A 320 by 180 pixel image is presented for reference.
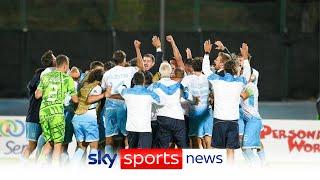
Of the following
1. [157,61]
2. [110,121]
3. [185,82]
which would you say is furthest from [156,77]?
[110,121]

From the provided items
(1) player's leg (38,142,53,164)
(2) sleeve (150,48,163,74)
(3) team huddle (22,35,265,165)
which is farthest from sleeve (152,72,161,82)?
(1) player's leg (38,142,53,164)

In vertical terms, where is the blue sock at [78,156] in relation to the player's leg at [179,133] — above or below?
below

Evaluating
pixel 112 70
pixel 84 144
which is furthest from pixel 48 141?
pixel 112 70

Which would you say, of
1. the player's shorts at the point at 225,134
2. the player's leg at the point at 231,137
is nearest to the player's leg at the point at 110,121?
the player's shorts at the point at 225,134

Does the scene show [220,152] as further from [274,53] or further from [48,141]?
[274,53]

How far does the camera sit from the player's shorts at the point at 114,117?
15.0 m

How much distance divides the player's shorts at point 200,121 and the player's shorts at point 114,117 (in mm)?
1034

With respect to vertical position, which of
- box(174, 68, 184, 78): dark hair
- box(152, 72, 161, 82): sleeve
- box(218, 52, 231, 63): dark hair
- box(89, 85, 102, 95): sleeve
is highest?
box(218, 52, 231, 63): dark hair

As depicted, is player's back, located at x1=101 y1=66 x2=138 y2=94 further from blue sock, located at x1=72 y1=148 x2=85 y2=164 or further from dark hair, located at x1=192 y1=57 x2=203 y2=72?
blue sock, located at x1=72 y1=148 x2=85 y2=164

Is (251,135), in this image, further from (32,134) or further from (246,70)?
(32,134)

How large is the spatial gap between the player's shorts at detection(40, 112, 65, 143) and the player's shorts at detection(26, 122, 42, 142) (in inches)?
24.2

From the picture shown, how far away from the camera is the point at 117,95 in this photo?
14.8m

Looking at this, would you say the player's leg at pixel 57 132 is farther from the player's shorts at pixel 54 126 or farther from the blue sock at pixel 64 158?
the blue sock at pixel 64 158

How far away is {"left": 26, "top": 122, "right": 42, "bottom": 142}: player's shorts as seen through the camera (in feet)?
49.1
